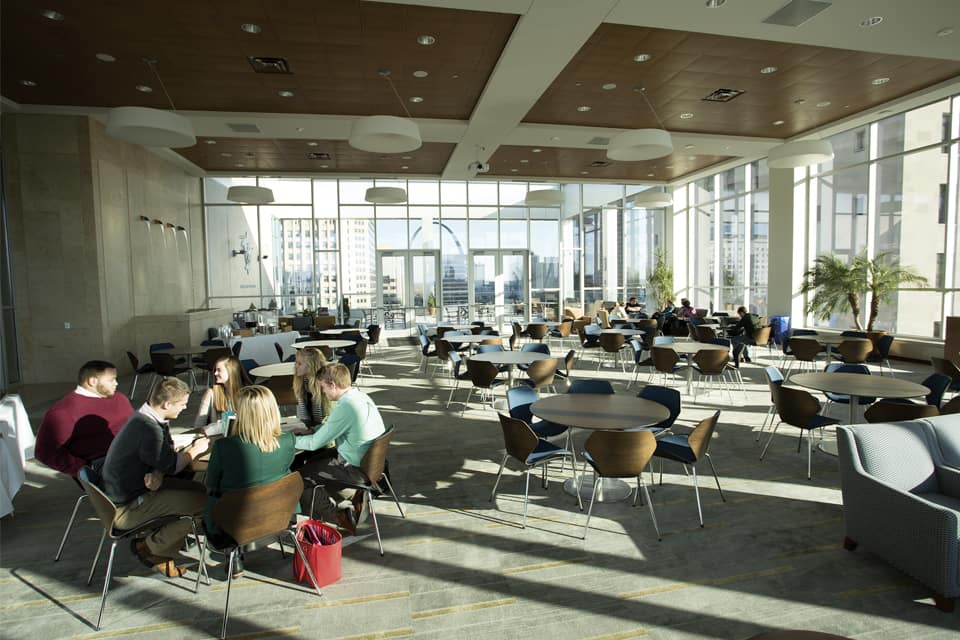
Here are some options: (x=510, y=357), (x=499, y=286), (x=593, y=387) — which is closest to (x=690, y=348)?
(x=510, y=357)

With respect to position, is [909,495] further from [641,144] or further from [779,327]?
[779,327]

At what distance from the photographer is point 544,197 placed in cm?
1417

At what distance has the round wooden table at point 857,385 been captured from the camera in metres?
4.82

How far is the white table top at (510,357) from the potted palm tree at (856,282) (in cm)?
770

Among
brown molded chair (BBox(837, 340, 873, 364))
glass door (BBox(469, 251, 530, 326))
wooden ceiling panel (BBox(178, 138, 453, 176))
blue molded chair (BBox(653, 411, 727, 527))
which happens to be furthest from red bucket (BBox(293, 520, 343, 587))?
glass door (BBox(469, 251, 530, 326))

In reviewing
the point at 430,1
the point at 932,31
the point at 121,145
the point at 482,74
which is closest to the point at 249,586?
the point at 430,1

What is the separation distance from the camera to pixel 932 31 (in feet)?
22.2

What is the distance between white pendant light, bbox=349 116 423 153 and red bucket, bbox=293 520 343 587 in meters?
5.16

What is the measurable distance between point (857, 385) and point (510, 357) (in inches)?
147

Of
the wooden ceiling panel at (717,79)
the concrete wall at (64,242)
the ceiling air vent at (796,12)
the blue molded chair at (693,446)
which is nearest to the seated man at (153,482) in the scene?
the blue molded chair at (693,446)

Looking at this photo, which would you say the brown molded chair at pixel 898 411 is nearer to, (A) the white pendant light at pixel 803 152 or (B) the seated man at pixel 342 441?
(B) the seated man at pixel 342 441

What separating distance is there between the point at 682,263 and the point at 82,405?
17.9 metres

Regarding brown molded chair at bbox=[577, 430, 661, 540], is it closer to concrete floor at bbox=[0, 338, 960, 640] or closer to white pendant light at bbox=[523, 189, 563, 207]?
concrete floor at bbox=[0, 338, 960, 640]

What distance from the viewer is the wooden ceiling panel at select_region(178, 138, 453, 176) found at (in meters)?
12.0
